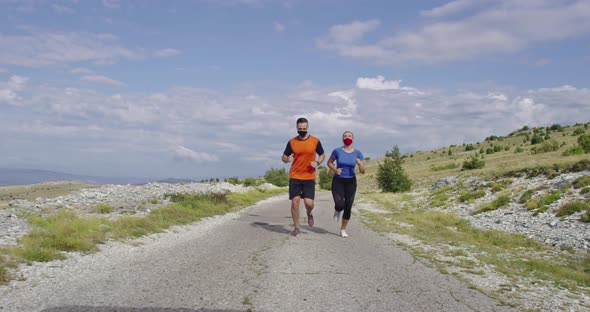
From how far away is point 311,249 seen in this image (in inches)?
368

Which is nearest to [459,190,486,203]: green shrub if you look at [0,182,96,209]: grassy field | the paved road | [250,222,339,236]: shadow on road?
[250,222,339,236]: shadow on road

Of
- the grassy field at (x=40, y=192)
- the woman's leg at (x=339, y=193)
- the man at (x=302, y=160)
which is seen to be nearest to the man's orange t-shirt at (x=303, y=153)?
the man at (x=302, y=160)

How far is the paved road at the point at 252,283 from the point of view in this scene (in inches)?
206

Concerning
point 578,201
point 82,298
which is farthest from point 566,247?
point 82,298

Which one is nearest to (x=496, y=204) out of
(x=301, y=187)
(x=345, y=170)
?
(x=345, y=170)

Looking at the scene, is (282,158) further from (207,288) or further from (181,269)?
(207,288)

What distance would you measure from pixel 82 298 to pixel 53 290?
0.63 meters

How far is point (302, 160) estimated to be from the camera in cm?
1111

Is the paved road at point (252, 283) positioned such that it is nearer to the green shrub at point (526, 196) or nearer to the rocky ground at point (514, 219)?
the rocky ground at point (514, 219)

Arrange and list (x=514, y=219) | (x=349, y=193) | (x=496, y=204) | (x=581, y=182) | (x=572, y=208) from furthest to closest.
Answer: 1. (x=496, y=204)
2. (x=581, y=182)
3. (x=514, y=219)
4. (x=572, y=208)
5. (x=349, y=193)

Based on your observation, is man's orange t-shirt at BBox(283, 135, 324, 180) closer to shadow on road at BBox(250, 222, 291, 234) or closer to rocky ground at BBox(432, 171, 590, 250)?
shadow on road at BBox(250, 222, 291, 234)

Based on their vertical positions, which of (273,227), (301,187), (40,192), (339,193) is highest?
(301,187)

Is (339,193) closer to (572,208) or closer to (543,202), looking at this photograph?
(572,208)

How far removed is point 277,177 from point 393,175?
3107cm
